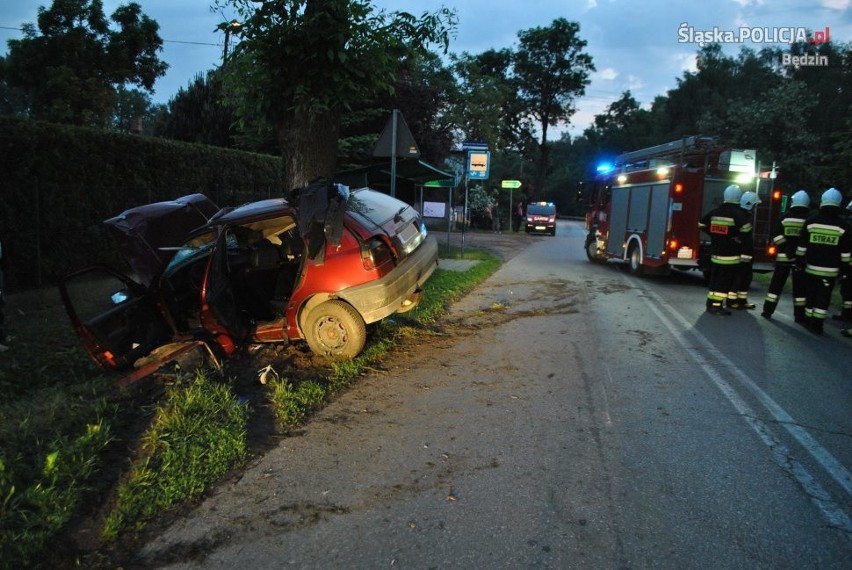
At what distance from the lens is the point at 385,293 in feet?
18.7

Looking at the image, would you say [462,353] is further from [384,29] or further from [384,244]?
[384,29]

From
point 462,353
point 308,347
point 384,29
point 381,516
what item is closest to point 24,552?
point 381,516

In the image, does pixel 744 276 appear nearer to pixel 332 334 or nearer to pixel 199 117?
pixel 332 334

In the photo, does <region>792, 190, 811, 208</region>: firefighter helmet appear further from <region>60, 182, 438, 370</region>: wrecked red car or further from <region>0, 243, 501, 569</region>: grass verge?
<region>0, 243, 501, 569</region>: grass verge

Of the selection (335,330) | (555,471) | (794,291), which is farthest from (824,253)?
(335,330)

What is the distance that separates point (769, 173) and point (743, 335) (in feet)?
21.1

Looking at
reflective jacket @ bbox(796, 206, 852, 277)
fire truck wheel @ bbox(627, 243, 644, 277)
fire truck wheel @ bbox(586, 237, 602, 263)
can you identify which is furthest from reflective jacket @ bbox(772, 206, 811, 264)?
fire truck wheel @ bbox(586, 237, 602, 263)

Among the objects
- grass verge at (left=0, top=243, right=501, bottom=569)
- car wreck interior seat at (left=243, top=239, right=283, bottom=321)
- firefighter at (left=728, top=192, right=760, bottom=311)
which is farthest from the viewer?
firefighter at (left=728, top=192, right=760, bottom=311)

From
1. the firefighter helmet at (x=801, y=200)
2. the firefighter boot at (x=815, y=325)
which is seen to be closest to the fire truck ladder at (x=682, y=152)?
the firefighter helmet at (x=801, y=200)

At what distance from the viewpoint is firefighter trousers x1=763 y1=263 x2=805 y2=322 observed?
816 centimetres

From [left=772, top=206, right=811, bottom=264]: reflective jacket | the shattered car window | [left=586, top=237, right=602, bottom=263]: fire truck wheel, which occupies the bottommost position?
[left=586, top=237, right=602, bottom=263]: fire truck wheel

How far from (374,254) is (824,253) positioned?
6136 millimetres

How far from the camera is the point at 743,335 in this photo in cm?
747

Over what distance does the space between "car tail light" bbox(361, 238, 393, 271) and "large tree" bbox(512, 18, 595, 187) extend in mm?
50075
